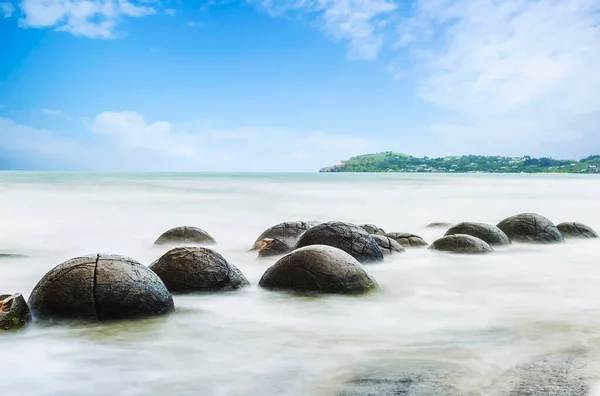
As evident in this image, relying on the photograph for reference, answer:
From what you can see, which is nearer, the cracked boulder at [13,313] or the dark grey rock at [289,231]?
the cracked boulder at [13,313]

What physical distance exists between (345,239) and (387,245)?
1745 mm

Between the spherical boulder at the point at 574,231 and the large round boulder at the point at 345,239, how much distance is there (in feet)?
20.3

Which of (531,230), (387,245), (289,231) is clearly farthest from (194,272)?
(531,230)

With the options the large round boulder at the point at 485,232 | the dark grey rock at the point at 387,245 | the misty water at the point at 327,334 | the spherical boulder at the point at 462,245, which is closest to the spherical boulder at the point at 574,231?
the large round boulder at the point at 485,232

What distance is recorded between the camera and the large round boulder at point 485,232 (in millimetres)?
11328

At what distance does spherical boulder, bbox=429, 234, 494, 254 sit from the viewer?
10.4 meters

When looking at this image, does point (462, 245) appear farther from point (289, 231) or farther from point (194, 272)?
point (194, 272)

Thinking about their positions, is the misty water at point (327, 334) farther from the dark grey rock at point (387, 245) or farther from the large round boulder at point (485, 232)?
the large round boulder at point (485, 232)

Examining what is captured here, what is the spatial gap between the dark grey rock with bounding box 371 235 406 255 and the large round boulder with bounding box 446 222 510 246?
1.86m

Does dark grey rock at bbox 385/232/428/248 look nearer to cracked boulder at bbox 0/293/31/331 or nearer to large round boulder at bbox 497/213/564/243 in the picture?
large round boulder at bbox 497/213/564/243

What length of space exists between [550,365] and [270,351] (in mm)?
2127

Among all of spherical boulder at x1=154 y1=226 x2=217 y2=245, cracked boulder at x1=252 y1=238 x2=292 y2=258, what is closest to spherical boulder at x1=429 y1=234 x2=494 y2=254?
cracked boulder at x1=252 y1=238 x2=292 y2=258

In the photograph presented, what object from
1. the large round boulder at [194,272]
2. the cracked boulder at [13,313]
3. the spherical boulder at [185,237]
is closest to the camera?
the cracked boulder at [13,313]

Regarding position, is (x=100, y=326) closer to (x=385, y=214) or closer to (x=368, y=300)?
(x=368, y=300)
